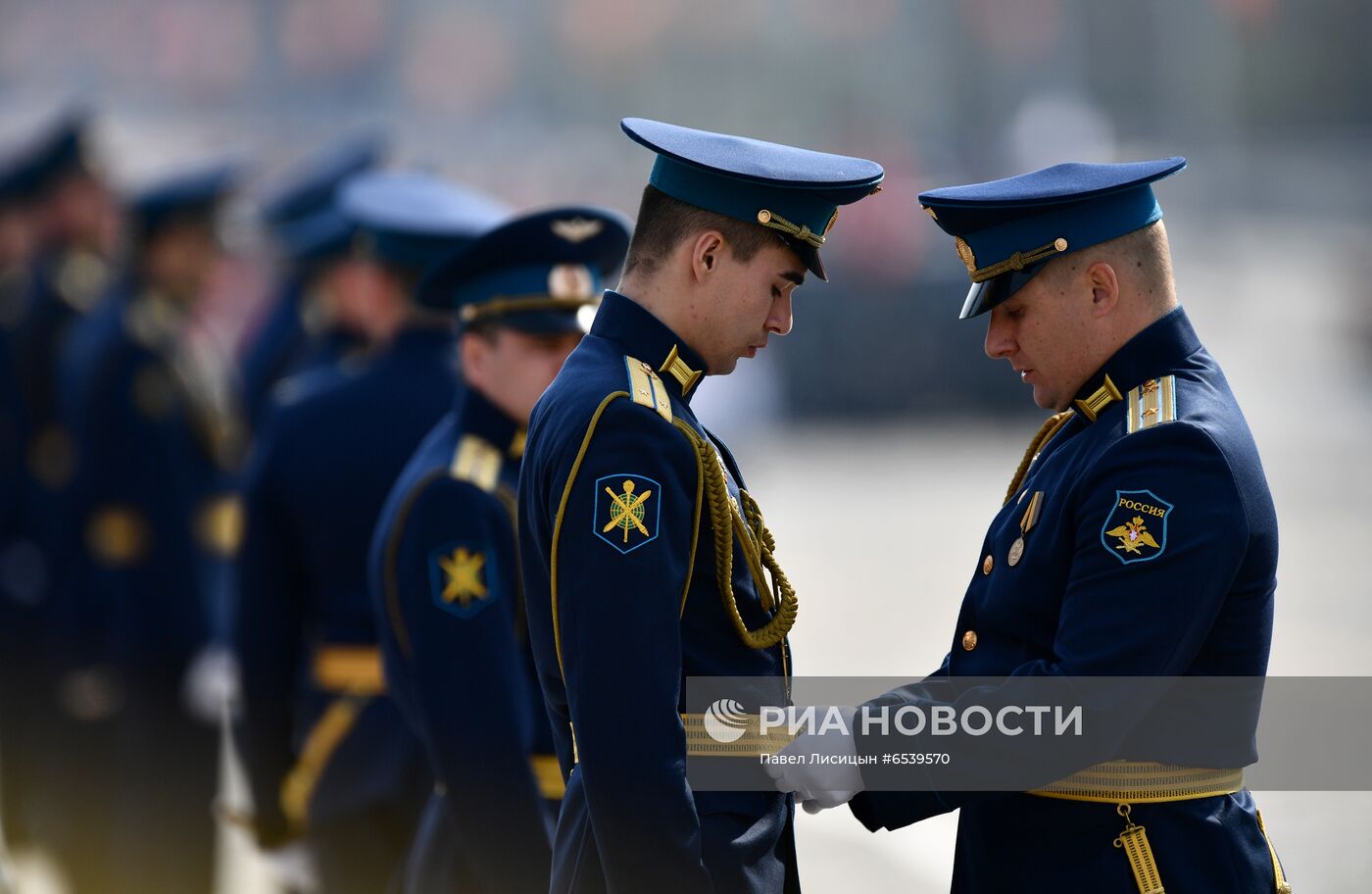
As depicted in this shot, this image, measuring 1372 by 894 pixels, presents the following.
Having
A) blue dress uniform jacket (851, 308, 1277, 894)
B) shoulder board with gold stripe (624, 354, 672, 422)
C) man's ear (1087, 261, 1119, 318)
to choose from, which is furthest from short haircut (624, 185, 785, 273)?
blue dress uniform jacket (851, 308, 1277, 894)

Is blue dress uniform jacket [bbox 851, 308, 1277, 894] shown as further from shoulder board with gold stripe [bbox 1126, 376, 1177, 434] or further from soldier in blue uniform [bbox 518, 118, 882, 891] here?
soldier in blue uniform [bbox 518, 118, 882, 891]

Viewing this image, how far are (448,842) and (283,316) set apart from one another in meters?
4.08

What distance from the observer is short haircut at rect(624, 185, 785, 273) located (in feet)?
9.74

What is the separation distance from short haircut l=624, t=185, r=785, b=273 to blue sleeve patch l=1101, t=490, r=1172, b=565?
2.49ft

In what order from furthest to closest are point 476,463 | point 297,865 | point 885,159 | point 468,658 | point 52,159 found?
point 885,159 < point 52,159 < point 297,865 < point 476,463 < point 468,658

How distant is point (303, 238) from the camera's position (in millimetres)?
6906

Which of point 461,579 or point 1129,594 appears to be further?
point 461,579

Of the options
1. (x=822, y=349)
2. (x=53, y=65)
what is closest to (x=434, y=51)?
(x=53, y=65)

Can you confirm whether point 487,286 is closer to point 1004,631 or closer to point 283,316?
point 1004,631

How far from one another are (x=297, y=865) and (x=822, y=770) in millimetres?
2228

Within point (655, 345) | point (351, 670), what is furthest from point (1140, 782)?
point (351, 670)

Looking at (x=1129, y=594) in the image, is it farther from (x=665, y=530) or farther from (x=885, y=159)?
(x=885, y=159)

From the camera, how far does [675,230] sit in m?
3.00

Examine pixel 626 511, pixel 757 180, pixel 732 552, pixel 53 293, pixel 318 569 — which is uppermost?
pixel 757 180
